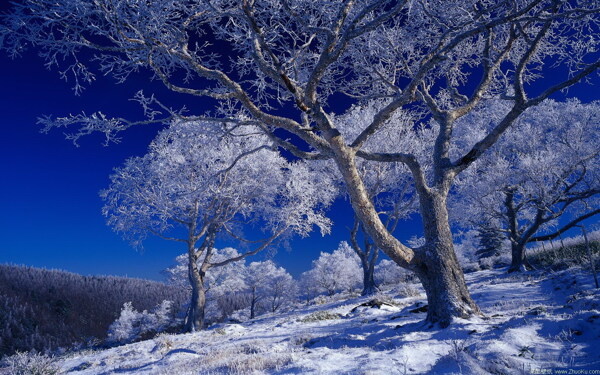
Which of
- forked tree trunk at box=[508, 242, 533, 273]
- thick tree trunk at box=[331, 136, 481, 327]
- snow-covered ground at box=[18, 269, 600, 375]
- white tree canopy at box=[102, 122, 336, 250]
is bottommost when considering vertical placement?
forked tree trunk at box=[508, 242, 533, 273]

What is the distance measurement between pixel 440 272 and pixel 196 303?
513 inches

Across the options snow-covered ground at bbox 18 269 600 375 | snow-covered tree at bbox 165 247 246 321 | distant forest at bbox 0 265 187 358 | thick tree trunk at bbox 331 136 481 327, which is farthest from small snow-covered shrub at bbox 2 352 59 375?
distant forest at bbox 0 265 187 358

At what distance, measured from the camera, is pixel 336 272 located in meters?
56.2

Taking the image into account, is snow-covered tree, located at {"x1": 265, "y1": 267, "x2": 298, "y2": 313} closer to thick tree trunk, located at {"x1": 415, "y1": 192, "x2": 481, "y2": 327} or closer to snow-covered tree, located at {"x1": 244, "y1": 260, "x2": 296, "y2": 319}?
snow-covered tree, located at {"x1": 244, "y1": 260, "x2": 296, "y2": 319}

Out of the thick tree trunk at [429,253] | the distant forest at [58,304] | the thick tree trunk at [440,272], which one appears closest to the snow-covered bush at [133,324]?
the distant forest at [58,304]

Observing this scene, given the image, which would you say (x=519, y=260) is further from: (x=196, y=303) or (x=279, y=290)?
(x=279, y=290)

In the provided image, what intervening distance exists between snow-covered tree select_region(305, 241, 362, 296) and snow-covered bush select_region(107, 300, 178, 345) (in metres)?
26.5

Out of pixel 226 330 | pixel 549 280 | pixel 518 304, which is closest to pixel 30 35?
pixel 226 330

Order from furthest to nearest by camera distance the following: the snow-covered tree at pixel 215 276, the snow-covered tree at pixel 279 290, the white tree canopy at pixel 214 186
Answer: the snow-covered tree at pixel 279 290, the snow-covered tree at pixel 215 276, the white tree canopy at pixel 214 186

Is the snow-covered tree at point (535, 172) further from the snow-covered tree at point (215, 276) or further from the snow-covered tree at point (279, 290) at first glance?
the snow-covered tree at point (279, 290)

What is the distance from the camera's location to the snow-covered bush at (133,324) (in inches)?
1347

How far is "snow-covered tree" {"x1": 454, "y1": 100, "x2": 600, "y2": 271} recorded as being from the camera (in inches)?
604

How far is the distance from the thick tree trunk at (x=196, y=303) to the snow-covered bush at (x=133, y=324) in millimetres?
23165

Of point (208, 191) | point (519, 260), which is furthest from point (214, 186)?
point (519, 260)
